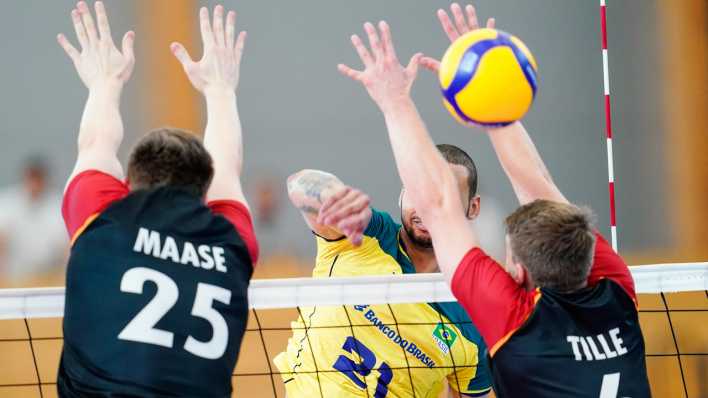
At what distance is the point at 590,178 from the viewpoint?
9.02m

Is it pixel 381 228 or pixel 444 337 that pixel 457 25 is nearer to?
pixel 381 228

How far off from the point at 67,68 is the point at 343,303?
6.35 meters

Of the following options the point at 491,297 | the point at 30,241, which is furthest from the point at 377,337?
the point at 30,241

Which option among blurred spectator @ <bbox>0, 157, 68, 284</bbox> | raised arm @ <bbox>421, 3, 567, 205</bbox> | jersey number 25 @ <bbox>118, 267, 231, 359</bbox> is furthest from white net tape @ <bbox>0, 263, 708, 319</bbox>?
blurred spectator @ <bbox>0, 157, 68, 284</bbox>

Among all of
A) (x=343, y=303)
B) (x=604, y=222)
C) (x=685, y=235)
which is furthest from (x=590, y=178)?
(x=343, y=303)

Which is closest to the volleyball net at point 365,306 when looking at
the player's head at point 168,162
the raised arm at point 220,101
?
the raised arm at point 220,101

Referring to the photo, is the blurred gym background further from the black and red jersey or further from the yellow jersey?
the black and red jersey

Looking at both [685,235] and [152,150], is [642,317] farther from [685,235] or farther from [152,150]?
Answer: [152,150]

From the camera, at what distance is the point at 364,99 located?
8.97 metres

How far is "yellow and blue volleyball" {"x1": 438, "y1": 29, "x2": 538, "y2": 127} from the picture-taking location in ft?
9.26

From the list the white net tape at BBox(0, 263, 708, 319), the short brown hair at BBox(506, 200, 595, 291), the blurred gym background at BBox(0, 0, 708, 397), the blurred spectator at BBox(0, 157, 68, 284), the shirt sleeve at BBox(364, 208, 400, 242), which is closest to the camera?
the short brown hair at BBox(506, 200, 595, 291)

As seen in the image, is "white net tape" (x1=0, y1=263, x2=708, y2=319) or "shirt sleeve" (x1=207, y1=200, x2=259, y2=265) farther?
"white net tape" (x1=0, y1=263, x2=708, y2=319)

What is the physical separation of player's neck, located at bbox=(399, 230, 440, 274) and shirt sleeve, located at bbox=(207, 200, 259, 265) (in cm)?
163

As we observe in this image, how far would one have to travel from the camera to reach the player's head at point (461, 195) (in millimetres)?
4141
